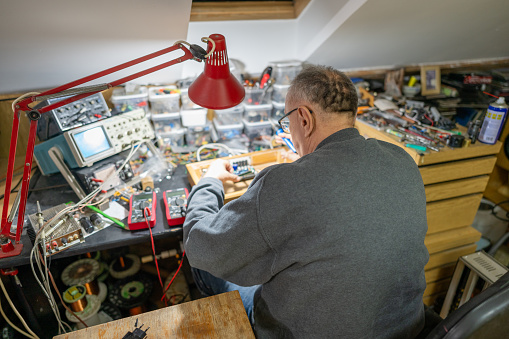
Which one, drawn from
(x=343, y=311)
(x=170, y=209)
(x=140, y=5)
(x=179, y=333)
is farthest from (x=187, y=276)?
(x=140, y=5)

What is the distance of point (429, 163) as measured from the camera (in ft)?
5.32

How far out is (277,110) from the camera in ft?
6.97

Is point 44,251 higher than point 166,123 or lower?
lower

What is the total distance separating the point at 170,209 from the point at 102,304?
0.88m

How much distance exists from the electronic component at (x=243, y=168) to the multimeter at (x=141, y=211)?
413 mm

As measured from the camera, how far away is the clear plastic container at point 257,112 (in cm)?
205

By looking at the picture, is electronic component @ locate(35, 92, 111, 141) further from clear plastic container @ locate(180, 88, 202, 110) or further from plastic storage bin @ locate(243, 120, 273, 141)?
plastic storage bin @ locate(243, 120, 273, 141)

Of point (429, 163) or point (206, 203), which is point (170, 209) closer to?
point (206, 203)

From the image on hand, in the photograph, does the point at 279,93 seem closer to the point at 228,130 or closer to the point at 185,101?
the point at 228,130

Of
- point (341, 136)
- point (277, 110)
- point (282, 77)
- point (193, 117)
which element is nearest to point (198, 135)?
point (193, 117)

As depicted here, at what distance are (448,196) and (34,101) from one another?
196 centimetres

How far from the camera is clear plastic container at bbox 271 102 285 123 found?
2077 mm

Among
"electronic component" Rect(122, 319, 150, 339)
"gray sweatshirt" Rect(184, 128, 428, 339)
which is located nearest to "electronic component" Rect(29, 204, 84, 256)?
"electronic component" Rect(122, 319, 150, 339)

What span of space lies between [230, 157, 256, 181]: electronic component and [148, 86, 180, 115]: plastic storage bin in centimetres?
57
